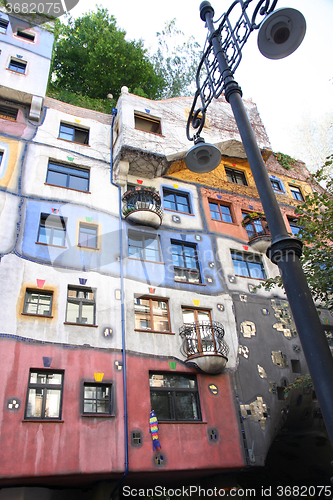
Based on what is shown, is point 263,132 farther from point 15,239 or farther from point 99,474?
point 99,474

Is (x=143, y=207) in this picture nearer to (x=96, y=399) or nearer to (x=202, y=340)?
(x=202, y=340)

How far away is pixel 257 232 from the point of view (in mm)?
17391

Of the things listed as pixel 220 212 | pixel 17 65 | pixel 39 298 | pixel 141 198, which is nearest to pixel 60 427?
pixel 39 298

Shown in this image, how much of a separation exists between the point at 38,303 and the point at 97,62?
20.1m

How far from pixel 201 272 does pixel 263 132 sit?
1028 centimetres

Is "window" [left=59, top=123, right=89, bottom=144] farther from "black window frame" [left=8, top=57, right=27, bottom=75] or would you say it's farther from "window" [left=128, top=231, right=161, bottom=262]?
"window" [left=128, top=231, right=161, bottom=262]

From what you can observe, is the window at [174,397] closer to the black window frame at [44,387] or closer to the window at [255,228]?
the black window frame at [44,387]

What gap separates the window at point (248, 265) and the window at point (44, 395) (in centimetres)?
828

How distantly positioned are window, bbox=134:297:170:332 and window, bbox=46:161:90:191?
520 centimetres

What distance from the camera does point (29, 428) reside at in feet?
31.2

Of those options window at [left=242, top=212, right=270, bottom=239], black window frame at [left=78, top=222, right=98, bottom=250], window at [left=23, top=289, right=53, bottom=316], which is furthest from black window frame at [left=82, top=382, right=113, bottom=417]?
window at [left=242, top=212, right=270, bottom=239]

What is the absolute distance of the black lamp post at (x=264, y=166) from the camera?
373 cm

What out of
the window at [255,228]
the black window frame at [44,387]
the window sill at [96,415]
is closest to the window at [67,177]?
the black window frame at [44,387]

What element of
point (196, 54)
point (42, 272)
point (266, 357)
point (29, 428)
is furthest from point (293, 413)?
point (196, 54)
